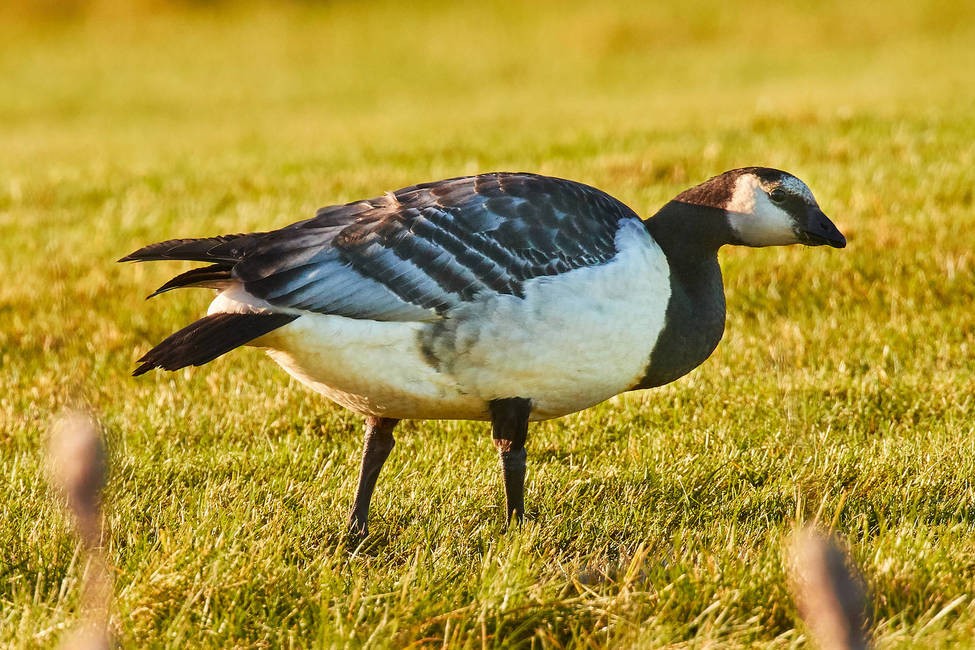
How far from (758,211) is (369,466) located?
72.8 inches

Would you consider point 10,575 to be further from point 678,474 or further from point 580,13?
point 580,13

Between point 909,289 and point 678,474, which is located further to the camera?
point 909,289

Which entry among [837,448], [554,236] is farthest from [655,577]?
[837,448]

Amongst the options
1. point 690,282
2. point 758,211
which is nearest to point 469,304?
point 690,282

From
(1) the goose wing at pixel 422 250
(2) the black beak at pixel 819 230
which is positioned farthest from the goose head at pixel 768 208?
(1) the goose wing at pixel 422 250

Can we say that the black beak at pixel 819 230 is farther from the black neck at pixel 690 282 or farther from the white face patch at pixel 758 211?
the black neck at pixel 690 282

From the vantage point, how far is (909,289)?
7273 millimetres

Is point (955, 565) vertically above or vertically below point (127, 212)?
below

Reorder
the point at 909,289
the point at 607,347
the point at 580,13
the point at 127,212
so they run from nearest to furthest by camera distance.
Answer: the point at 607,347 → the point at 909,289 → the point at 127,212 → the point at 580,13

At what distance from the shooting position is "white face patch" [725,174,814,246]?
468 cm

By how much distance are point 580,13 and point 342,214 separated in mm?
Result: 25281

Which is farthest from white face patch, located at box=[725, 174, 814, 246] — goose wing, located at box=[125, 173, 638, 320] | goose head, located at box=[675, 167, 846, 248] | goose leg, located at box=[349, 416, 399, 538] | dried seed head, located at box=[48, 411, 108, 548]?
dried seed head, located at box=[48, 411, 108, 548]

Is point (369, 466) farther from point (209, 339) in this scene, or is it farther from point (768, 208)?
point (768, 208)

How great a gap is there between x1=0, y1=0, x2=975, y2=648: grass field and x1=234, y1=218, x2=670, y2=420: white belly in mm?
547
